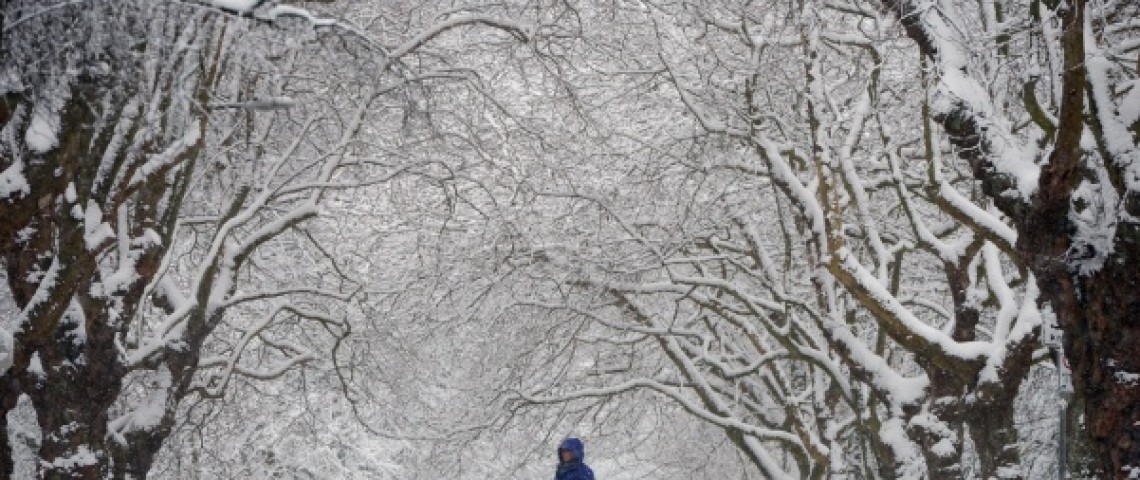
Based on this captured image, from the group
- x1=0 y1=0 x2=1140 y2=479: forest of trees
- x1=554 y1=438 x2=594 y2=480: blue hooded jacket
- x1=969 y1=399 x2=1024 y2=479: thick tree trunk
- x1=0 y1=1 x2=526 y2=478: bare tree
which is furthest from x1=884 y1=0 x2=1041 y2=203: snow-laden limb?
x1=554 y1=438 x2=594 y2=480: blue hooded jacket

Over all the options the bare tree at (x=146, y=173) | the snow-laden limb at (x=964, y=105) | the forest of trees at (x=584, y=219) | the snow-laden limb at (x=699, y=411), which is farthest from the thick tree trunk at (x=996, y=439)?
the bare tree at (x=146, y=173)

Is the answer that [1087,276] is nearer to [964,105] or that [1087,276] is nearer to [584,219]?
[964,105]

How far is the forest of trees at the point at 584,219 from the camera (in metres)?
6.00

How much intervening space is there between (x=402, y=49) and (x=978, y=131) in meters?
4.31

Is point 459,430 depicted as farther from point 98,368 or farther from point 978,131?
point 978,131

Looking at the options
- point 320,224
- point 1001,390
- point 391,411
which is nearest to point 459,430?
point 391,411

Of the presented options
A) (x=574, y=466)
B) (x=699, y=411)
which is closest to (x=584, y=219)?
(x=699, y=411)

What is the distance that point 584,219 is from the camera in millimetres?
13820

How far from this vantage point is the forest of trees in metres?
6.00

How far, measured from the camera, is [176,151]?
28.3 ft

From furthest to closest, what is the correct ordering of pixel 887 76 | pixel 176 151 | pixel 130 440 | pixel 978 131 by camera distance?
pixel 887 76, pixel 130 440, pixel 176 151, pixel 978 131

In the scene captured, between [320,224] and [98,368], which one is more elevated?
[320,224]

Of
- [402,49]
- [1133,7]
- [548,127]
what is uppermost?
[548,127]

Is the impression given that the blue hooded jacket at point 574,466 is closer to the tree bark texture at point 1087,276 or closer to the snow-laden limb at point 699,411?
the snow-laden limb at point 699,411
